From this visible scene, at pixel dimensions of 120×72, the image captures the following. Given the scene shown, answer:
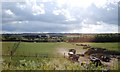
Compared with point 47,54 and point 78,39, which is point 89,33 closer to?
point 78,39

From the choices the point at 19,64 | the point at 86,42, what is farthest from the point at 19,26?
the point at 86,42

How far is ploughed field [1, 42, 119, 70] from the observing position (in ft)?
30.2

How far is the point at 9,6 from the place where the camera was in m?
9.20

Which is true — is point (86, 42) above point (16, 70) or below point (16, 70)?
above

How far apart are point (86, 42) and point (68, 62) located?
0.58 meters

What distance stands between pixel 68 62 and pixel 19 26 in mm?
1308

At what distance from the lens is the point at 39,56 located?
30.2ft

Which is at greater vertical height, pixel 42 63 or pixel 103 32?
pixel 103 32

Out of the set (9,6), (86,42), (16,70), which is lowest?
(16,70)

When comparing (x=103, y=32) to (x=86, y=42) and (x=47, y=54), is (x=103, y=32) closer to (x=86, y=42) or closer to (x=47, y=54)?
(x=86, y=42)

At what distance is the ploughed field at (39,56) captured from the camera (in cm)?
920

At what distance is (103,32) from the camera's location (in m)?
9.23

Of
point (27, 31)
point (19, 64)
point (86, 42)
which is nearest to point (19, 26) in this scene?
point (27, 31)

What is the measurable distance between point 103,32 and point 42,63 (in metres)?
1.47
